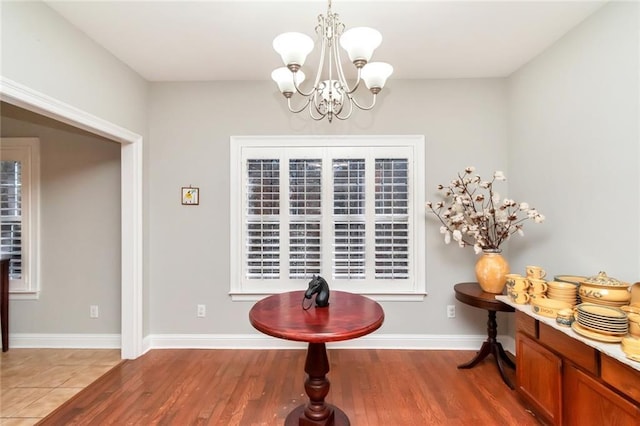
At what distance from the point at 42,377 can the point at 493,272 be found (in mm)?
3982

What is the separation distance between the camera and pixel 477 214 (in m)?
2.56

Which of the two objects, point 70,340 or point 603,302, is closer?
point 603,302

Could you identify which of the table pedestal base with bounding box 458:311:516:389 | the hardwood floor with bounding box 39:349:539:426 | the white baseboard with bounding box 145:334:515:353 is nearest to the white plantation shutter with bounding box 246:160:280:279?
the white baseboard with bounding box 145:334:515:353

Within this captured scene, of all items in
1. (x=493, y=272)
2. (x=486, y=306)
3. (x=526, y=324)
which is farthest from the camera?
(x=493, y=272)

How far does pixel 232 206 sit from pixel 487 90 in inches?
115

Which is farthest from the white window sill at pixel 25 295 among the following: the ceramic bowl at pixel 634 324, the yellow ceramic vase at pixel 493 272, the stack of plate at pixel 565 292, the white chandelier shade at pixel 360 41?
the ceramic bowl at pixel 634 324

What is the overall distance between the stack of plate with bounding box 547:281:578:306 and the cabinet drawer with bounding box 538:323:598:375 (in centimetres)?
21

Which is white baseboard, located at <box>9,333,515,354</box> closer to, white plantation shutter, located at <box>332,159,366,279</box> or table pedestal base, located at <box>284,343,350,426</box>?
white plantation shutter, located at <box>332,159,366,279</box>

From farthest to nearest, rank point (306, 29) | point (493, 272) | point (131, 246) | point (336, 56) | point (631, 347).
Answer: point (131, 246), point (493, 272), point (306, 29), point (336, 56), point (631, 347)

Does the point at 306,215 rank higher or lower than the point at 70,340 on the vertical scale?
higher

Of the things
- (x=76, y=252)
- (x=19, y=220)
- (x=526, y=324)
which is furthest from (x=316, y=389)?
(x=19, y=220)

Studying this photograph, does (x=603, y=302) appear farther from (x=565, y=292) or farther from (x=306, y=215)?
(x=306, y=215)

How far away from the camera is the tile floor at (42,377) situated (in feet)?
6.76

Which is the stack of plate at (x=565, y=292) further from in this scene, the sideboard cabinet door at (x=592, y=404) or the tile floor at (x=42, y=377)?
the tile floor at (x=42, y=377)
